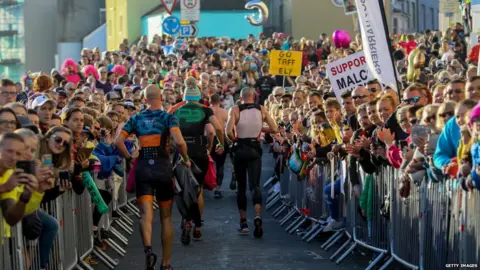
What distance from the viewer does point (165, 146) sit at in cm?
1382

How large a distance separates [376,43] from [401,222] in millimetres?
4808

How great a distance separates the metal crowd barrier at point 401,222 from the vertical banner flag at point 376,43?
1.44 meters

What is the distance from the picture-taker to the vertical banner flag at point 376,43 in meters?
16.3

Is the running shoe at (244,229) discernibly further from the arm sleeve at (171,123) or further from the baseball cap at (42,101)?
the arm sleeve at (171,123)

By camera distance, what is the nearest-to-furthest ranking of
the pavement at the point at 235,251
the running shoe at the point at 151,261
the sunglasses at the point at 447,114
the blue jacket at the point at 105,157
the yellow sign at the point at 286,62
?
the sunglasses at the point at 447,114 < the running shoe at the point at 151,261 < the pavement at the point at 235,251 < the blue jacket at the point at 105,157 < the yellow sign at the point at 286,62

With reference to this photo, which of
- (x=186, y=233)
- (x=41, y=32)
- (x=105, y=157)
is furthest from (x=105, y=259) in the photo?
(x=41, y=32)

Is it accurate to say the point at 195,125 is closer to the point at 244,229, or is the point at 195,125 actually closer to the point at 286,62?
the point at 244,229

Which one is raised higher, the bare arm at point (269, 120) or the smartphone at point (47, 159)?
the bare arm at point (269, 120)

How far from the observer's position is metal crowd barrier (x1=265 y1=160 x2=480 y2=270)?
9.77 metres

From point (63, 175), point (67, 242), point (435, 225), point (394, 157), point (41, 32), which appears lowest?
point (67, 242)

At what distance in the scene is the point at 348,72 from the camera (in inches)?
727

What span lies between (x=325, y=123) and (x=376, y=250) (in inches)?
137

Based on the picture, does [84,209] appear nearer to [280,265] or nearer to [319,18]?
[280,265]

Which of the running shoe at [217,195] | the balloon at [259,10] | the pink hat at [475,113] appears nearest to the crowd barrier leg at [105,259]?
Result: the pink hat at [475,113]
